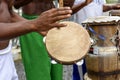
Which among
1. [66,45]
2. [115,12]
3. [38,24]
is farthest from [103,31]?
[38,24]

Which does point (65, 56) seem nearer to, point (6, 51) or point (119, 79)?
point (6, 51)

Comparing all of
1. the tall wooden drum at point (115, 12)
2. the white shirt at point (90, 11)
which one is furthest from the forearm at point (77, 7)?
the tall wooden drum at point (115, 12)

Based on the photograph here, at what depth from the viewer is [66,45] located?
2.31m

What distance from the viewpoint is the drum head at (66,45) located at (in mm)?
2265

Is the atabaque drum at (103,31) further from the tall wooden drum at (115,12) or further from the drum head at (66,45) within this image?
the tall wooden drum at (115,12)

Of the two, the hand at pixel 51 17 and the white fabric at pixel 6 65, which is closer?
the hand at pixel 51 17

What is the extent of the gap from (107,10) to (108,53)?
0.99 metres

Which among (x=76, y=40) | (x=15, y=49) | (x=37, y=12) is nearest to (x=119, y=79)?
(x=76, y=40)

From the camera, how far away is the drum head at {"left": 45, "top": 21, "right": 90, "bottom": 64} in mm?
2265

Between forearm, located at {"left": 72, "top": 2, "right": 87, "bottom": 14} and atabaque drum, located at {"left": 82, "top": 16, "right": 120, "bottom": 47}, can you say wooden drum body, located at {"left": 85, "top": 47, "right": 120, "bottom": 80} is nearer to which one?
atabaque drum, located at {"left": 82, "top": 16, "right": 120, "bottom": 47}

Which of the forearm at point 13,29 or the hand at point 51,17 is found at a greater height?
the hand at point 51,17

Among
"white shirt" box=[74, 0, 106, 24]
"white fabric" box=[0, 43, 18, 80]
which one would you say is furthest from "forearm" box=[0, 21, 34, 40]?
"white shirt" box=[74, 0, 106, 24]

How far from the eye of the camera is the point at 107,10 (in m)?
3.64

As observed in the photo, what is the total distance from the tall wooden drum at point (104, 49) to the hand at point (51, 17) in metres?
0.97
